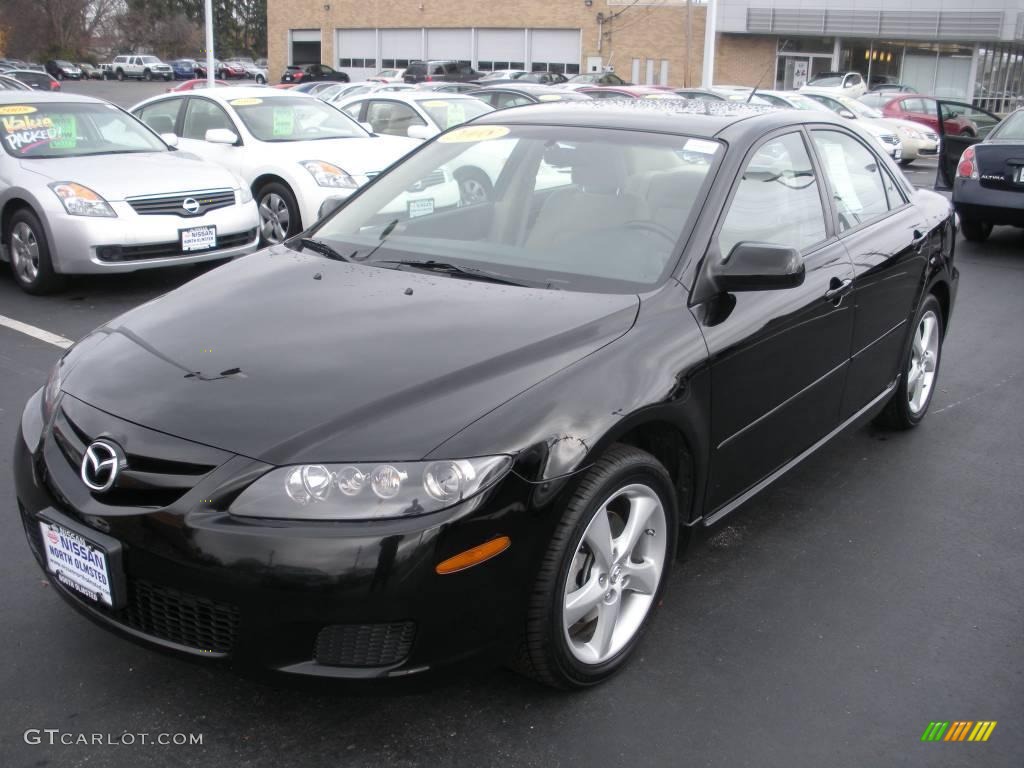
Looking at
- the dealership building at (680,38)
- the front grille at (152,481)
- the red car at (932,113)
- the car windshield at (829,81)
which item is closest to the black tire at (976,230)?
the red car at (932,113)

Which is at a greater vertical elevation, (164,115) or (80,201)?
(164,115)

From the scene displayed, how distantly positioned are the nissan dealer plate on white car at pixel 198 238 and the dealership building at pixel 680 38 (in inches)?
1232

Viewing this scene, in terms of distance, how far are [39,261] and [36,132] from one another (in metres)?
1.23

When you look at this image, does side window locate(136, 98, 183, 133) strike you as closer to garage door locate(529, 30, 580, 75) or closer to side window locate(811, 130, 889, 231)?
side window locate(811, 130, 889, 231)

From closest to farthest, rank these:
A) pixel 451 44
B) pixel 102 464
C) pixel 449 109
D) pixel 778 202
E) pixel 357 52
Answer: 1. pixel 102 464
2. pixel 778 202
3. pixel 449 109
4. pixel 451 44
5. pixel 357 52

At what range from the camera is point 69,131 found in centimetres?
816

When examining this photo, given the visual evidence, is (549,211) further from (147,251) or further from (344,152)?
(344,152)

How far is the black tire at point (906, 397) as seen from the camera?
4750 millimetres

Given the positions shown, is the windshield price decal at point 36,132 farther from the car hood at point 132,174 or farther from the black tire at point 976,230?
the black tire at point 976,230

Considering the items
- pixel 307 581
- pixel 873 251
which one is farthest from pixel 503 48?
pixel 307 581

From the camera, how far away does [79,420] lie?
2.71 m

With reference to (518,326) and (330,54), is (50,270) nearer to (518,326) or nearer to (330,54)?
(518,326)

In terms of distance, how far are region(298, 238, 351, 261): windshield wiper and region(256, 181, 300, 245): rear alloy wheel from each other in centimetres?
550

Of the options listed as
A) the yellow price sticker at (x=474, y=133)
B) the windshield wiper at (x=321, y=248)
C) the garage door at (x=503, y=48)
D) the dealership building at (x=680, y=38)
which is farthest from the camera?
the garage door at (x=503, y=48)
